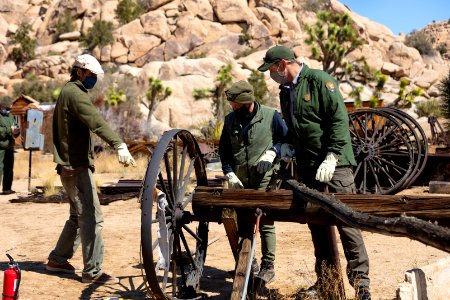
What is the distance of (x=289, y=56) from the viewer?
15.2ft

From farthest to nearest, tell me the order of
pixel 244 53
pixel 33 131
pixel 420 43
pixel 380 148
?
pixel 420 43 → pixel 244 53 → pixel 33 131 → pixel 380 148

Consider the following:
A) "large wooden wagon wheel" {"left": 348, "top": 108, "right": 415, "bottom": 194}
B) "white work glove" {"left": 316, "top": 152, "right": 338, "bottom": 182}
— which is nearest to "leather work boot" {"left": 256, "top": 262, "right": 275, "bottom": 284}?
"white work glove" {"left": 316, "top": 152, "right": 338, "bottom": 182}

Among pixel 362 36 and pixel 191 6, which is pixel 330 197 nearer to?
pixel 191 6

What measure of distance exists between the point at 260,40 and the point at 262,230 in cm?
5155

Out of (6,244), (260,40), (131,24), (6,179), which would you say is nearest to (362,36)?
(260,40)

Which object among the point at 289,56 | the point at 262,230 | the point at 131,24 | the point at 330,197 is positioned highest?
the point at 131,24

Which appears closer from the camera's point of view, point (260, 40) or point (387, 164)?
point (387, 164)

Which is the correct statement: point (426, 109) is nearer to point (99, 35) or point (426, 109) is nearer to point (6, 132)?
point (99, 35)

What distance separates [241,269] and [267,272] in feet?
4.27

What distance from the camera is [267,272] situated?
213 inches

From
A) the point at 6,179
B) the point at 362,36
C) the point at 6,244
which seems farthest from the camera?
the point at 362,36

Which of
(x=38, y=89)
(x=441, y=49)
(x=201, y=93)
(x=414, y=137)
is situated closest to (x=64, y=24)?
(x=38, y=89)

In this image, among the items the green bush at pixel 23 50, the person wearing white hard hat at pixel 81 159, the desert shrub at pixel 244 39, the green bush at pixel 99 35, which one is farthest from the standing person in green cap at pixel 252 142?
the green bush at pixel 23 50

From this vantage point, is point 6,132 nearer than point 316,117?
Result: No
